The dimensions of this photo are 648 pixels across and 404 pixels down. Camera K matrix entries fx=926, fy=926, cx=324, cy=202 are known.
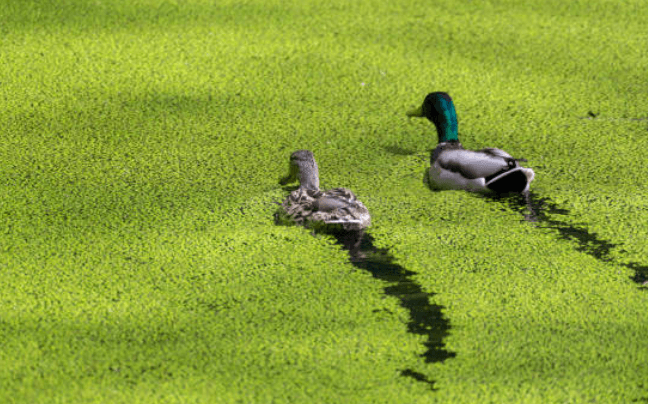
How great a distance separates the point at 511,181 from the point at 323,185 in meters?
0.62

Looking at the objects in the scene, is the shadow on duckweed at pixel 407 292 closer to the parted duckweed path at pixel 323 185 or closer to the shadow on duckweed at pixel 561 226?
the parted duckweed path at pixel 323 185

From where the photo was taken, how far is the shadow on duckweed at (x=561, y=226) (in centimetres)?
264

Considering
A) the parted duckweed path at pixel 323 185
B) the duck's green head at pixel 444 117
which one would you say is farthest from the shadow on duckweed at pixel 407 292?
the duck's green head at pixel 444 117

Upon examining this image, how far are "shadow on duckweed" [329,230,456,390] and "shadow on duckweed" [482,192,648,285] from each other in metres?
0.53

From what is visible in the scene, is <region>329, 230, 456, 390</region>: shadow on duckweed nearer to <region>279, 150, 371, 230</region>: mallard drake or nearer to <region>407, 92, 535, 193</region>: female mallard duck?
<region>279, 150, 371, 230</region>: mallard drake

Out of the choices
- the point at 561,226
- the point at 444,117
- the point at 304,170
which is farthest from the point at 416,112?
the point at 561,226

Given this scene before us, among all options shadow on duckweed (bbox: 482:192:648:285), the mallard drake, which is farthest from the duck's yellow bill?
the mallard drake

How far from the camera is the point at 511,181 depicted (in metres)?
2.98

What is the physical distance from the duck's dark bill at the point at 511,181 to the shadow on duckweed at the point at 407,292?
0.50 meters

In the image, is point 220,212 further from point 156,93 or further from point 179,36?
point 179,36

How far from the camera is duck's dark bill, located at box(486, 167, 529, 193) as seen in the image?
9.75ft

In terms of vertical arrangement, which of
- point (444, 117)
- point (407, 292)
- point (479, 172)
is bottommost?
point (407, 292)

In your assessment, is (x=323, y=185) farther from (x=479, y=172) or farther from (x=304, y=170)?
(x=479, y=172)

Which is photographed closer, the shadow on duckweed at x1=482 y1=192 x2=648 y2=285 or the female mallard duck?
the shadow on duckweed at x1=482 y1=192 x2=648 y2=285
